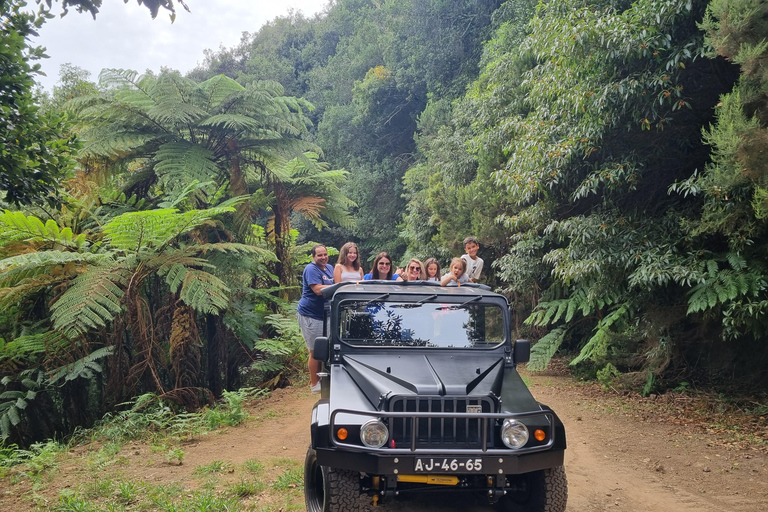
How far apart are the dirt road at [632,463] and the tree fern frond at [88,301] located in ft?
7.45

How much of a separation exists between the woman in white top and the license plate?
3.24m

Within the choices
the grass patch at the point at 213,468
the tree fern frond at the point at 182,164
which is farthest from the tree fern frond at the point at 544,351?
the tree fern frond at the point at 182,164

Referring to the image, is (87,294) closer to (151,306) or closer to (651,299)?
(151,306)

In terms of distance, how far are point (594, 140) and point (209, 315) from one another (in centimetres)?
682

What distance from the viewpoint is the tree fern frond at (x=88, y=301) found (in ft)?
25.9

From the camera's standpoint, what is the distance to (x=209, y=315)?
35.9 ft

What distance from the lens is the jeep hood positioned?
464cm

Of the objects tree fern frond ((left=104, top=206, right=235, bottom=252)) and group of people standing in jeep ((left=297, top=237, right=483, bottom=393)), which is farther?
tree fern frond ((left=104, top=206, right=235, bottom=252))

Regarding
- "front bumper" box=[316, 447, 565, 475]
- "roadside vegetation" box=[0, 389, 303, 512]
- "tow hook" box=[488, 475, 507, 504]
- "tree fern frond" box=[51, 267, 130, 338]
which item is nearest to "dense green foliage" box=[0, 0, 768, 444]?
"tree fern frond" box=[51, 267, 130, 338]

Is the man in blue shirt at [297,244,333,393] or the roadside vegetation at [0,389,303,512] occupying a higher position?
the man in blue shirt at [297,244,333,393]

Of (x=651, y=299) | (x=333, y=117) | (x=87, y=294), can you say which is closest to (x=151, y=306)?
(x=87, y=294)

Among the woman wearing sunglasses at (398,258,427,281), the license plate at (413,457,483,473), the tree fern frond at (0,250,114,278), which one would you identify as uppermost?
the tree fern frond at (0,250,114,278)

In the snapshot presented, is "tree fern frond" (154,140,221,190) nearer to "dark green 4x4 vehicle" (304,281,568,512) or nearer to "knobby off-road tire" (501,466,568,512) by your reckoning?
"dark green 4x4 vehicle" (304,281,568,512)

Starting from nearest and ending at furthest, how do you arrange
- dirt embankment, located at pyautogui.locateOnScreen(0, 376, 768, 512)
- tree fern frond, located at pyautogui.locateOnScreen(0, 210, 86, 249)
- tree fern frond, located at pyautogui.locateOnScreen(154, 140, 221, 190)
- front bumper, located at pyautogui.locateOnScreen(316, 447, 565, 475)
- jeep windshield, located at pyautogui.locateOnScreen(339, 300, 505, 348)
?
front bumper, located at pyautogui.locateOnScreen(316, 447, 565, 475), jeep windshield, located at pyautogui.locateOnScreen(339, 300, 505, 348), dirt embankment, located at pyautogui.locateOnScreen(0, 376, 768, 512), tree fern frond, located at pyautogui.locateOnScreen(0, 210, 86, 249), tree fern frond, located at pyautogui.locateOnScreen(154, 140, 221, 190)
